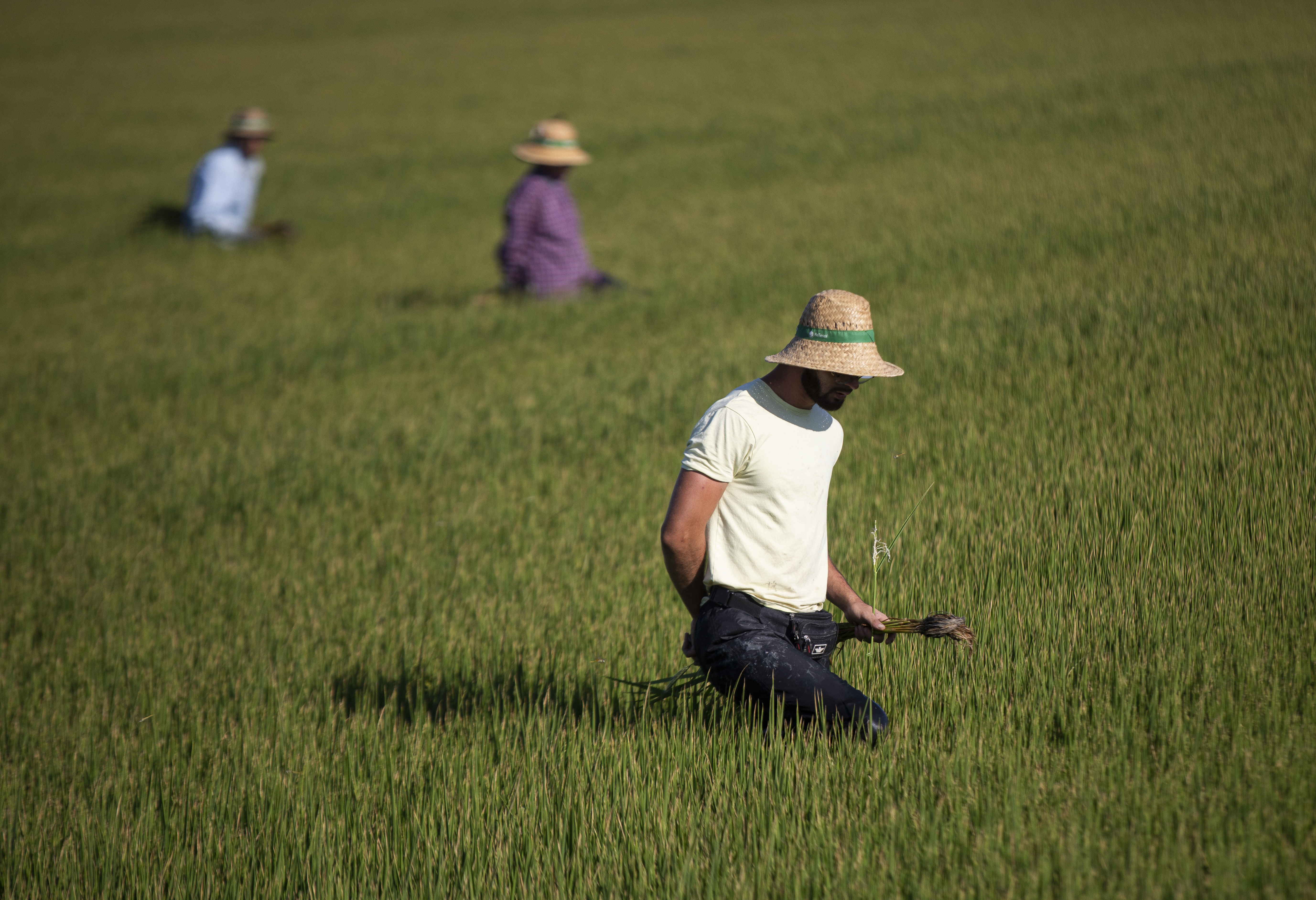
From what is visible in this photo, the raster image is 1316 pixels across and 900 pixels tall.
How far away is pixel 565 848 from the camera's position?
8.86 feet

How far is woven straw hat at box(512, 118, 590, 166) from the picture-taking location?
8672mm

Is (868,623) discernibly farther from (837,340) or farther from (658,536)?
(658,536)

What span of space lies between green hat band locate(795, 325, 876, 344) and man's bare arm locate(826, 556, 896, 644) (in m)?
0.63

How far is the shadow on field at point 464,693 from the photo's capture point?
11.4 feet

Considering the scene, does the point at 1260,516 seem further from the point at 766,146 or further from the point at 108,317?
the point at 766,146

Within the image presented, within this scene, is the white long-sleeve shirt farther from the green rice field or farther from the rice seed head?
the rice seed head

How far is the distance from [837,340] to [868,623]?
0.78 meters

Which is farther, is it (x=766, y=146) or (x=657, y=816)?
(x=766, y=146)

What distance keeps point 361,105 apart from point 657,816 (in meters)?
22.8

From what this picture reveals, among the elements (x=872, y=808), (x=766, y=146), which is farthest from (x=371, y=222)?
(x=872, y=808)

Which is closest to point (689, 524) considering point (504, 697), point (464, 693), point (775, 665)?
point (775, 665)

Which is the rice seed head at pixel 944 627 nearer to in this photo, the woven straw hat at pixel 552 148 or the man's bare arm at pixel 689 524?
the man's bare arm at pixel 689 524

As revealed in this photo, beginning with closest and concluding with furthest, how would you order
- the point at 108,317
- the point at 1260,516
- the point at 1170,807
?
the point at 1170,807
the point at 1260,516
the point at 108,317

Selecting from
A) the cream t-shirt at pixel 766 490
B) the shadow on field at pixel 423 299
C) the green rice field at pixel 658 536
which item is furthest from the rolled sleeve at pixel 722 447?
the shadow on field at pixel 423 299
